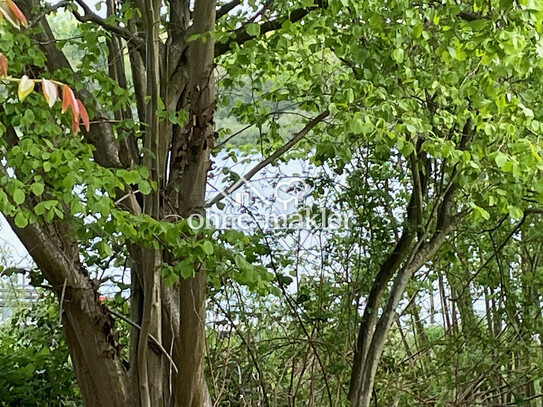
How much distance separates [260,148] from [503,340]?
5.20 feet

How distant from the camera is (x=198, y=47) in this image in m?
2.49

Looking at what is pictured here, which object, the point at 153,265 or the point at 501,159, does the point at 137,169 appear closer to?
the point at 153,265

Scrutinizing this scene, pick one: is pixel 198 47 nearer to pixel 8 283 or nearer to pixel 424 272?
pixel 424 272

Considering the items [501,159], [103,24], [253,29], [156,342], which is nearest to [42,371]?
[156,342]

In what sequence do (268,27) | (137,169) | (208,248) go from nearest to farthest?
(208,248)
(137,169)
(268,27)

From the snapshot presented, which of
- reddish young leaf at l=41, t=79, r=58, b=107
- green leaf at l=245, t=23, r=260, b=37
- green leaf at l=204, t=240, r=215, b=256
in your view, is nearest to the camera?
reddish young leaf at l=41, t=79, r=58, b=107

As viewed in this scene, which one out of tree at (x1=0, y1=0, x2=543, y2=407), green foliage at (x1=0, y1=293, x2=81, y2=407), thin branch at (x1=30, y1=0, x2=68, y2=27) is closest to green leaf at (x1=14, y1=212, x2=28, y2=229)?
tree at (x1=0, y1=0, x2=543, y2=407)

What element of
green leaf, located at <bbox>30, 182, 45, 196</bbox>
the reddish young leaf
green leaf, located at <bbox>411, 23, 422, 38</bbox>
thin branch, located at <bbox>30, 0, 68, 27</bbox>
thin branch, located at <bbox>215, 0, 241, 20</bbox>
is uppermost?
thin branch, located at <bbox>215, 0, 241, 20</bbox>

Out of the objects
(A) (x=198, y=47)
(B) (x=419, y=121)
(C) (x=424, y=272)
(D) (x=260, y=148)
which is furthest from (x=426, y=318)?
(A) (x=198, y=47)

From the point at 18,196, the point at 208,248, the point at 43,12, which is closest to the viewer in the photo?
the point at 18,196

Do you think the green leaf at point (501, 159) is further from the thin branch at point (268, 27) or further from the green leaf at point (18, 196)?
the green leaf at point (18, 196)

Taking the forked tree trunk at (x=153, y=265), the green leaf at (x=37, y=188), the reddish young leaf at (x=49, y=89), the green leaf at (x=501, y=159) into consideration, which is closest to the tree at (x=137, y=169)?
the forked tree trunk at (x=153, y=265)

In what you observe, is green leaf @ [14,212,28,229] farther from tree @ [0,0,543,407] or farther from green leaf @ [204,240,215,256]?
green leaf @ [204,240,215,256]

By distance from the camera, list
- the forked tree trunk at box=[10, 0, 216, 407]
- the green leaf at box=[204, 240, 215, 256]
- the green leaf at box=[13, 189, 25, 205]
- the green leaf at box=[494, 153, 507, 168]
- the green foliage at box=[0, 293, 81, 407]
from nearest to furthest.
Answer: the green leaf at box=[13, 189, 25, 205], the green leaf at box=[204, 240, 215, 256], the green leaf at box=[494, 153, 507, 168], the forked tree trunk at box=[10, 0, 216, 407], the green foliage at box=[0, 293, 81, 407]
